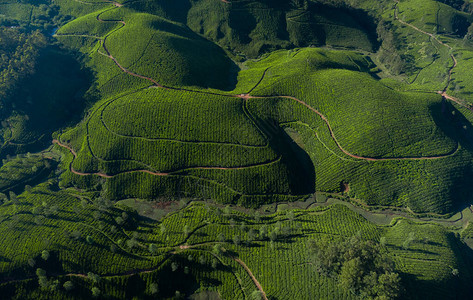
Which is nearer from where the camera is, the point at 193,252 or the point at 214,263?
the point at 214,263

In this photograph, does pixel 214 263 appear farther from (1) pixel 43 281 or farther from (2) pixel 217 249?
(1) pixel 43 281

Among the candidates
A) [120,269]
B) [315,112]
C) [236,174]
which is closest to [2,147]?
[120,269]

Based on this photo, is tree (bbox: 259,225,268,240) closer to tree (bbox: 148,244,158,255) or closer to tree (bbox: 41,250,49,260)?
tree (bbox: 148,244,158,255)

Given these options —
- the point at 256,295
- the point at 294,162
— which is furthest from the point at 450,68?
the point at 256,295

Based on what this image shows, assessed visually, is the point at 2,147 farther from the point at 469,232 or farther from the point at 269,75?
the point at 469,232

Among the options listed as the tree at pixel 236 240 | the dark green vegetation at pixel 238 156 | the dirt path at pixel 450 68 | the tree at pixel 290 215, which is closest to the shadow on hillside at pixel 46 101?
the dark green vegetation at pixel 238 156

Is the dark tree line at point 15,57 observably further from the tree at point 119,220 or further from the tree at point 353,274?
the tree at point 353,274

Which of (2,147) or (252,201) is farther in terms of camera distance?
(2,147)

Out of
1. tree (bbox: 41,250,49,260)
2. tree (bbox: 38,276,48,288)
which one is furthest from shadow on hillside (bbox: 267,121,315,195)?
tree (bbox: 38,276,48,288)

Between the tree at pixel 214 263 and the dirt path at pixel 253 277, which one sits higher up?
the tree at pixel 214 263
